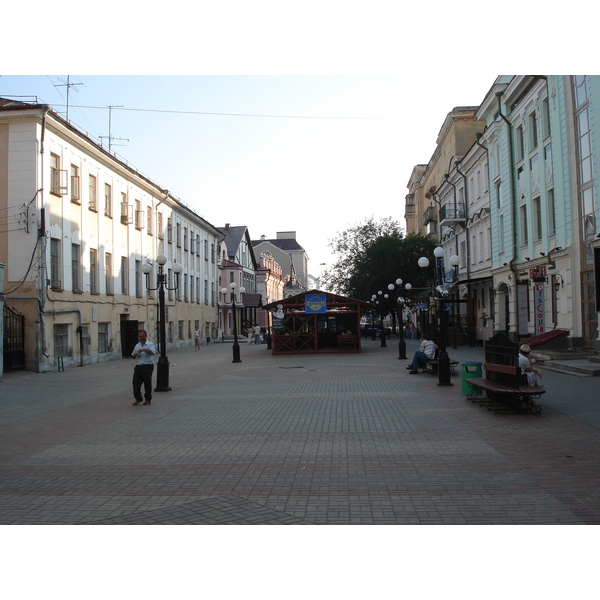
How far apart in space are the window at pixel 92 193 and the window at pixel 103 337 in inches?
222

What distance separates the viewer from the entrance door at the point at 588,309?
19453 millimetres

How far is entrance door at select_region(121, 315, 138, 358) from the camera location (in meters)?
31.2

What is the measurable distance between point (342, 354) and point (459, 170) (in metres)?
16.6

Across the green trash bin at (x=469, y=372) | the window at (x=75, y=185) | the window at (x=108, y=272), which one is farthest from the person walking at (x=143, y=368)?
the window at (x=108, y=272)

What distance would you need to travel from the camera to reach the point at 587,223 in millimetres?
19578

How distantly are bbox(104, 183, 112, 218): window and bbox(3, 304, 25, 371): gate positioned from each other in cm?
918

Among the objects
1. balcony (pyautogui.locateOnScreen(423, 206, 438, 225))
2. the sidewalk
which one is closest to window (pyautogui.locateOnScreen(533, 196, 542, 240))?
the sidewalk

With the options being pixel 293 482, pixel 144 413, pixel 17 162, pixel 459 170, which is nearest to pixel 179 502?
pixel 293 482

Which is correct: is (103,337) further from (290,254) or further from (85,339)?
(290,254)

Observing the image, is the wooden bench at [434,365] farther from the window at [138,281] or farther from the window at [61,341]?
the window at [138,281]

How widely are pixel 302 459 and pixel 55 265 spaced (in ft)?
63.7

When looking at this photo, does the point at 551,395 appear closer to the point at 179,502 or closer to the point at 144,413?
the point at 144,413

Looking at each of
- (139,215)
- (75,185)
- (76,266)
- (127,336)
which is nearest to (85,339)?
(76,266)

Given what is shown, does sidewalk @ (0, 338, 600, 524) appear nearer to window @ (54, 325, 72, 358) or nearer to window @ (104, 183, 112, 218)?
window @ (54, 325, 72, 358)
